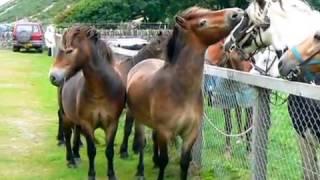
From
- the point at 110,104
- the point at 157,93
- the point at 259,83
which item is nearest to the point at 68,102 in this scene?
the point at 110,104

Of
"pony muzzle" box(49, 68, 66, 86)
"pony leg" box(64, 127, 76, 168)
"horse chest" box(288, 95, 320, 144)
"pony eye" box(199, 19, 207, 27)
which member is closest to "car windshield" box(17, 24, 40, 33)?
"pony leg" box(64, 127, 76, 168)

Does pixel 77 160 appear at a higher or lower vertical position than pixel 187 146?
lower

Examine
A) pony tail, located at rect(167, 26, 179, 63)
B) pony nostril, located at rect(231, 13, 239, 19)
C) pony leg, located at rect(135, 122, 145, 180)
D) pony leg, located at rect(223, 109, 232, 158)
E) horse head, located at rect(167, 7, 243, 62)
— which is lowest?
pony leg, located at rect(135, 122, 145, 180)

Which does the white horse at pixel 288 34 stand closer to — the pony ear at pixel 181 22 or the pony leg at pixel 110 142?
the pony ear at pixel 181 22

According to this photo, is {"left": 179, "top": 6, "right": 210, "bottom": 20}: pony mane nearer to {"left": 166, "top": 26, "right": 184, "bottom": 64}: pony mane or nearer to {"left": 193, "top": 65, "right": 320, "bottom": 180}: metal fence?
{"left": 166, "top": 26, "right": 184, "bottom": 64}: pony mane

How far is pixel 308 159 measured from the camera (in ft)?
16.6

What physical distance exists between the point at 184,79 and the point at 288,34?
1093 mm

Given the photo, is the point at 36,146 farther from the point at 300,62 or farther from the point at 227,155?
the point at 300,62

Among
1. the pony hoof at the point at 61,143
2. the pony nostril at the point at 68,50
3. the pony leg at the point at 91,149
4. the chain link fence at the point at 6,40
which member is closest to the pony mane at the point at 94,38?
the pony nostril at the point at 68,50

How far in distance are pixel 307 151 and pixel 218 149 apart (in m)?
2.10

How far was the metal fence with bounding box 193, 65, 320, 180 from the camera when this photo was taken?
498 cm

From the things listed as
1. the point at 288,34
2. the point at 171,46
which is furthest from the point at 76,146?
the point at 288,34

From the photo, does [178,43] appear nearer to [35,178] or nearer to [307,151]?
[307,151]

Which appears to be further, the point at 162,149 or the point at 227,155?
the point at 227,155
